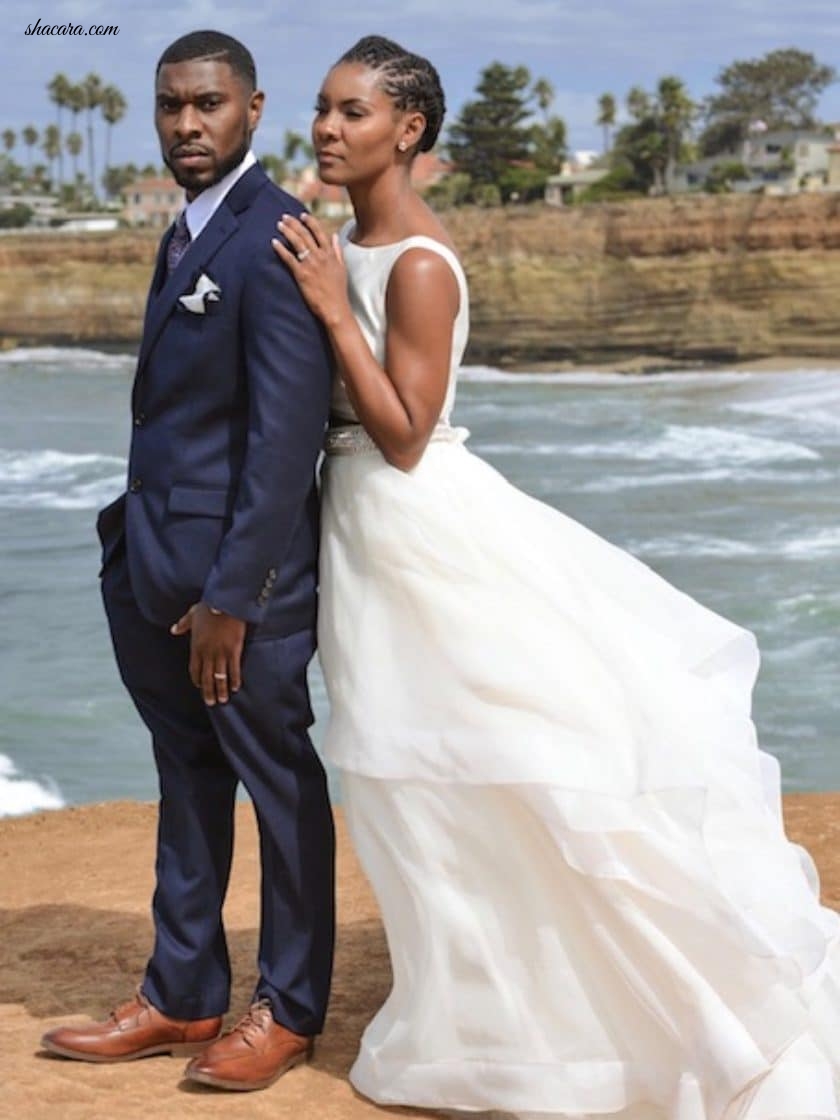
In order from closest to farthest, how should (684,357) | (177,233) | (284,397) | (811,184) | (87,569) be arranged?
(284,397) < (177,233) < (87,569) < (684,357) < (811,184)

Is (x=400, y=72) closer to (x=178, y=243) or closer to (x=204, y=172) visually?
(x=204, y=172)

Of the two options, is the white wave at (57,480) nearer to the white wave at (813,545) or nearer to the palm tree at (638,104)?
the white wave at (813,545)

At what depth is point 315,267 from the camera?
11.0 feet

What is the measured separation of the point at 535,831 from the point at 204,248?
1200mm

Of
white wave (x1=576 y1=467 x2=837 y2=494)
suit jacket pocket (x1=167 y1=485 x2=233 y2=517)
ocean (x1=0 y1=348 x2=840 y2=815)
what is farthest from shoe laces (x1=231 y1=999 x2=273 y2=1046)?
white wave (x1=576 y1=467 x2=837 y2=494)

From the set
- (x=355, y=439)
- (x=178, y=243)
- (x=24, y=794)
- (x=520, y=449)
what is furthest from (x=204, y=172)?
(x=520, y=449)

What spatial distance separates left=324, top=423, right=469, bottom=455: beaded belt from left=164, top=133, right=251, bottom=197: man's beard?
19.7 inches

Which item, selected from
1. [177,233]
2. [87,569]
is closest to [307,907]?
[177,233]

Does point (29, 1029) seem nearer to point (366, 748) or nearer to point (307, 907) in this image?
point (307, 907)

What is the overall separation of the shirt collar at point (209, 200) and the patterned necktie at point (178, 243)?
3 centimetres

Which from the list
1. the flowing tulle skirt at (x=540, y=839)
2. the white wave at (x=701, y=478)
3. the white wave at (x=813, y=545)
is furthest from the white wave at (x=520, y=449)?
the flowing tulle skirt at (x=540, y=839)

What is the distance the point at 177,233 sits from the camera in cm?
358

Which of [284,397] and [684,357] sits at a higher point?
[284,397]

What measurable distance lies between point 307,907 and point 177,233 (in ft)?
4.27
